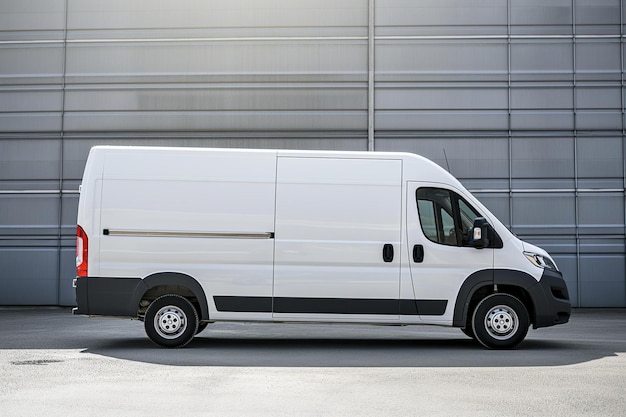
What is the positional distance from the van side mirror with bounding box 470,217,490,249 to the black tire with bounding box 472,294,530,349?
0.61m

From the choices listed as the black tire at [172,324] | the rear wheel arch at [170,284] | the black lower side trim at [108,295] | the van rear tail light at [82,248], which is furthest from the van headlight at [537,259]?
the van rear tail light at [82,248]

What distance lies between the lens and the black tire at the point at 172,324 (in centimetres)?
1070

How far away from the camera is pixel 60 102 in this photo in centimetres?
2152

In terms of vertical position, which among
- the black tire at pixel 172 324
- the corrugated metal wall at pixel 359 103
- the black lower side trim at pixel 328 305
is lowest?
the black tire at pixel 172 324

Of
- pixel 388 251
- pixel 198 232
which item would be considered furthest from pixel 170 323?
pixel 388 251

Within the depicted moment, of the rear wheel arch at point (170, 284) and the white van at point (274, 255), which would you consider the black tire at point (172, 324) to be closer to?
the white van at point (274, 255)

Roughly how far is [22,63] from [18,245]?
→ 4205 mm

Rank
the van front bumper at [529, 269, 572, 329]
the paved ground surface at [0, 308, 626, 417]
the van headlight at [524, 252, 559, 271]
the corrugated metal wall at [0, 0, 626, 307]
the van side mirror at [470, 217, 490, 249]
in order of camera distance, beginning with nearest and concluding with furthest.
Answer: the paved ground surface at [0, 308, 626, 417] < the van side mirror at [470, 217, 490, 249] < the van front bumper at [529, 269, 572, 329] < the van headlight at [524, 252, 559, 271] < the corrugated metal wall at [0, 0, 626, 307]

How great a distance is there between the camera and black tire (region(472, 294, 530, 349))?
1070cm

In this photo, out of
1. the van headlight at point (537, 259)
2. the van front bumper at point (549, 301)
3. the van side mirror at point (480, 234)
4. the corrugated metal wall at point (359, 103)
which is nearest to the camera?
the van side mirror at point (480, 234)

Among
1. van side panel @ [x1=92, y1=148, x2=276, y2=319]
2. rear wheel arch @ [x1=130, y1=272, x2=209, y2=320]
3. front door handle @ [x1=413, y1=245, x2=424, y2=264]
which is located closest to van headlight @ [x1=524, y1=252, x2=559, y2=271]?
front door handle @ [x1=413, y1=245, x2=424, y2=264]

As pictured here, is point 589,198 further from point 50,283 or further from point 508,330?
point 50,283

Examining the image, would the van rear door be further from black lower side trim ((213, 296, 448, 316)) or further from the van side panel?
the van side panel

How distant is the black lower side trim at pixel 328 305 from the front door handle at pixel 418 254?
0.47 metres
